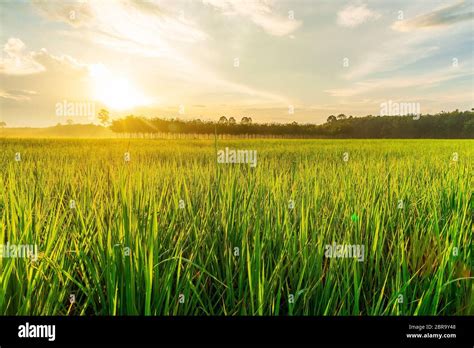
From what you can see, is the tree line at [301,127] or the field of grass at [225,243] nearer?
the field of grass at [225,243]

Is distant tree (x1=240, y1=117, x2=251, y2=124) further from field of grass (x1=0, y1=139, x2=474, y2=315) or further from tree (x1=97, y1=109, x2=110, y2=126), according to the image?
tree (x1=97, y1=109, x2=110, y2=126)

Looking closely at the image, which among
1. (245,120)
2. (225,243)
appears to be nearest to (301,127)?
(245,120)

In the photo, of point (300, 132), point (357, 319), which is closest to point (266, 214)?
point (357, 319)

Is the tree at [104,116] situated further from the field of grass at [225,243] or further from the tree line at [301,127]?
the field of grass at [225,243]

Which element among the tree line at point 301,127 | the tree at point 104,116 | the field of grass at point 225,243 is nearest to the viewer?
the field of grass at point 225,243

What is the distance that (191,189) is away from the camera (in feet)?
7.16

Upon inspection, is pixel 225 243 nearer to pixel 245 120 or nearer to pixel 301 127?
pixel 245 120

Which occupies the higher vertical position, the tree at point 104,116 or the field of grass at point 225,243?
the tree at point 104,116

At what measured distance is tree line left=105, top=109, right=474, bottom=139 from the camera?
6.61 feet

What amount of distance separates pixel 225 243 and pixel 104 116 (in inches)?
37.5

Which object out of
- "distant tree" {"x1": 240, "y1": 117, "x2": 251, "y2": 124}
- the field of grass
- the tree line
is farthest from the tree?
"distant tree" {"x1": 240, "y1": 117, "x2": 251, "y2": 124}

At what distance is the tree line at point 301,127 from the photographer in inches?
79.3

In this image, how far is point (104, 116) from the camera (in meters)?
1.83

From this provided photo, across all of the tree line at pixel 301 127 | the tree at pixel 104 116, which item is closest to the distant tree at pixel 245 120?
the tree line at pixel 301 127
